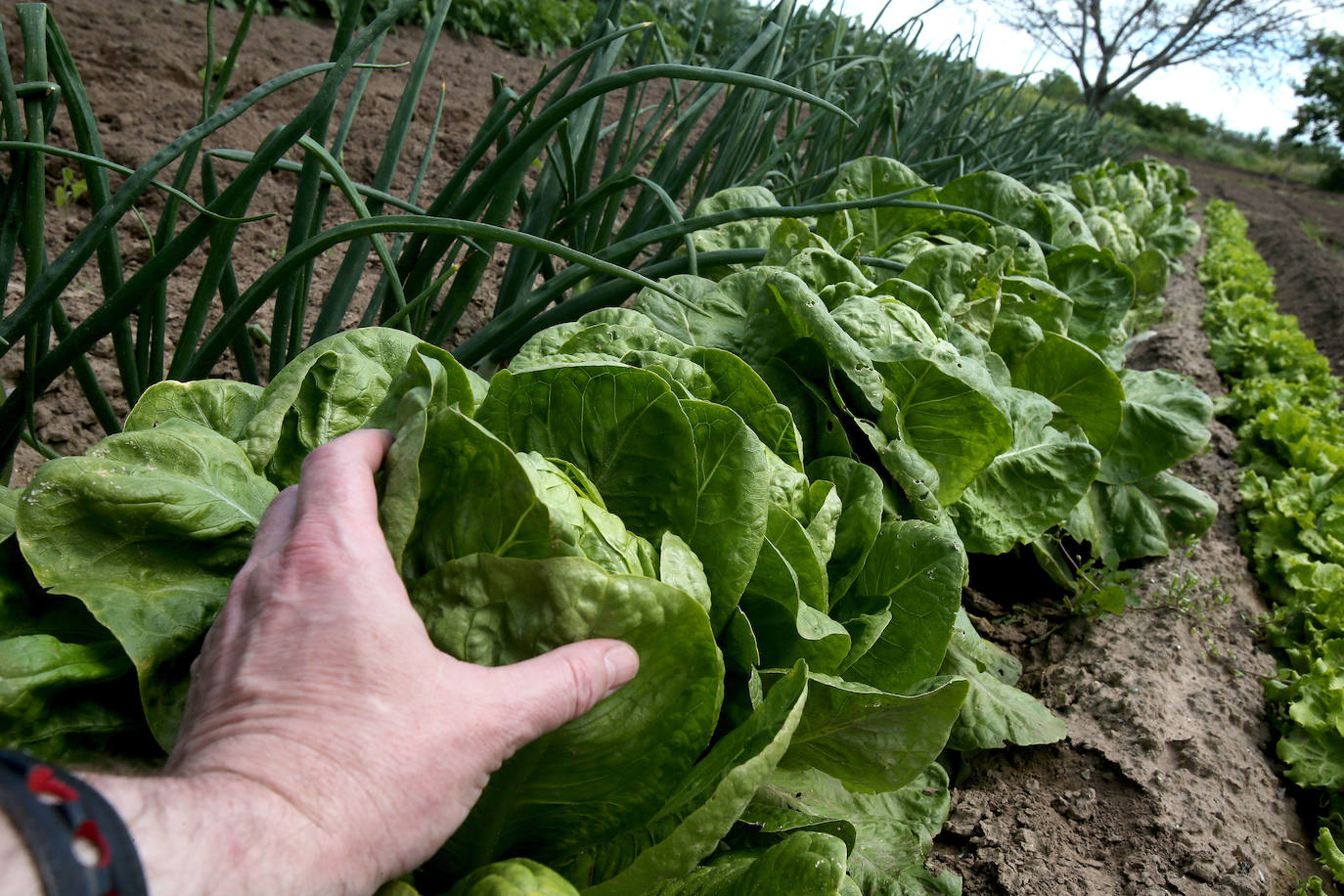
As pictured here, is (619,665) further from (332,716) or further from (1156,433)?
(1156,433)

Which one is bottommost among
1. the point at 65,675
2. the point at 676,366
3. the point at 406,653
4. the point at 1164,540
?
the point at 1164,540

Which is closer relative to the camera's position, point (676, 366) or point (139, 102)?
point (676, 366)

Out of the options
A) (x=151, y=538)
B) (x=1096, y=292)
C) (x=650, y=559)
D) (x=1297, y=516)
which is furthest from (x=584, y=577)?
(x=1297, y=516)

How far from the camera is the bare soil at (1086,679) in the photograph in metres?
1.71

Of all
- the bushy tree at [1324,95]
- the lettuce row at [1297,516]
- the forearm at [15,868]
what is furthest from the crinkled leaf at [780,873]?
the bushy tree at [1324,95]

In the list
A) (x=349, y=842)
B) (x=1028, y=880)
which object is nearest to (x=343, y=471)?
(x=349, y=842)

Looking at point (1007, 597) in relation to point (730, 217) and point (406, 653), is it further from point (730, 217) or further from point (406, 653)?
point (406, 653)

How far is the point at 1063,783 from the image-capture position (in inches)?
73.7

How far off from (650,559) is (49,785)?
0.65 m

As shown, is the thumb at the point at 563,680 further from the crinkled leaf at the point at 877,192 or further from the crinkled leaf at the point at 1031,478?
the crinkled leaf at the point at 877,192

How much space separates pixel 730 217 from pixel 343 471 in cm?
103

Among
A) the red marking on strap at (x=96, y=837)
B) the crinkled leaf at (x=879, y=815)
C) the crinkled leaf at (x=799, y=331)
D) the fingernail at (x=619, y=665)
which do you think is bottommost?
the crinkled leaf at (x=879, y=815)

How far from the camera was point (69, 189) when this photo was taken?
3.14 m

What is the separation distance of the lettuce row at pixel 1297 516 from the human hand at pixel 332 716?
2.09m
